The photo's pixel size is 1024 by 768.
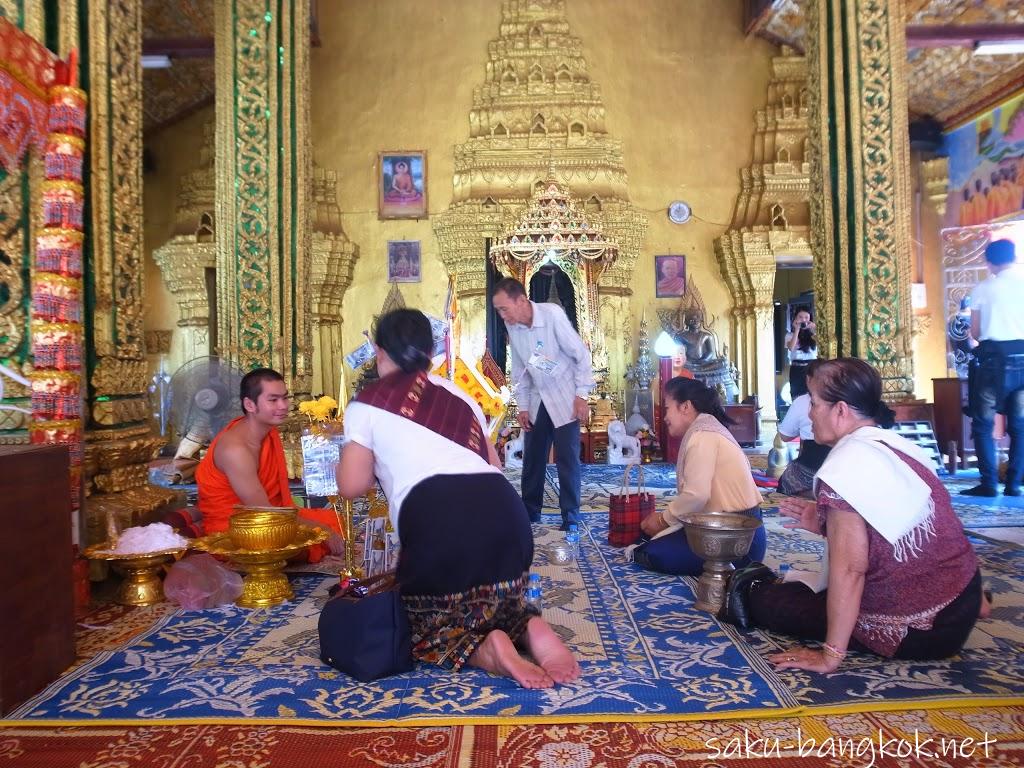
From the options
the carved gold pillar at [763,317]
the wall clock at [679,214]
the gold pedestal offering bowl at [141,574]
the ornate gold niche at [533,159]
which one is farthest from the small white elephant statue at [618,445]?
the gold pedestal offering bowl at [141,574]

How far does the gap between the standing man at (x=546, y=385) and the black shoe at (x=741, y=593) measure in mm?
1839

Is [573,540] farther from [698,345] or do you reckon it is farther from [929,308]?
[929,308]

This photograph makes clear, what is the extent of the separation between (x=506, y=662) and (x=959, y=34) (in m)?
9.46

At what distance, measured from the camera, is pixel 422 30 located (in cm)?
1091

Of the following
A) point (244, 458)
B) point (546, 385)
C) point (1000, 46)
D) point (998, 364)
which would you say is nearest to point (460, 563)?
point (244, 458)

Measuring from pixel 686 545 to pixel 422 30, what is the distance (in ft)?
32.4

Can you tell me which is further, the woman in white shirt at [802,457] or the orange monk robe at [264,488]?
the woman in white shirt at [802,457]

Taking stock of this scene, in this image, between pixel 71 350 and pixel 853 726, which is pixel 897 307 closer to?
pixel 853 726

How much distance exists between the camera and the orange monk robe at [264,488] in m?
3.49

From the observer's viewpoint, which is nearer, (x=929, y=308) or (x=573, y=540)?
(x=573, y=540)

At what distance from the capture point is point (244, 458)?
3424mm

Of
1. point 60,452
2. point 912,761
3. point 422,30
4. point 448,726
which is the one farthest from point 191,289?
point 912,761

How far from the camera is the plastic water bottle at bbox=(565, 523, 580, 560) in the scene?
3891 millimetres

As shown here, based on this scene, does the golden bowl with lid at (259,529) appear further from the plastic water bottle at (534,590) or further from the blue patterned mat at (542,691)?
the plastic water bottle at (534,590)
